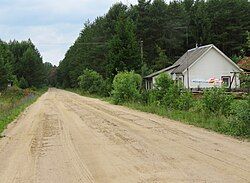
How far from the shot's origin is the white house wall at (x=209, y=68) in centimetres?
4878

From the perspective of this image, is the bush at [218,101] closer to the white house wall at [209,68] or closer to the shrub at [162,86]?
the shrub at [162,86]

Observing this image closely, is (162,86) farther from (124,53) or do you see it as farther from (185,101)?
(124,53)

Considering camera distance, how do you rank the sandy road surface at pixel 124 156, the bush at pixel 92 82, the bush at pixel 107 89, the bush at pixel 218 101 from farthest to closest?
the bush at pixel 92 82, the bush at pixel 107 89, the bush at pixel 218 101, the sandy road surface at pixel 124 156

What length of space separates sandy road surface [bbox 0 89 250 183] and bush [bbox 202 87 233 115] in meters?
3.04

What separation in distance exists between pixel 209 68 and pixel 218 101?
30.1m

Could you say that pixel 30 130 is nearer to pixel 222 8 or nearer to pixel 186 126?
pixel 186 126

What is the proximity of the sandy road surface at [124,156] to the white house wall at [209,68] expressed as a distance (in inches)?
1260

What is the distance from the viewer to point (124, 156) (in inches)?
434

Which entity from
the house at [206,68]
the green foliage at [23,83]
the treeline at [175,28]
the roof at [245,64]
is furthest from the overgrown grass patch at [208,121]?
the green foliage at [23,83]

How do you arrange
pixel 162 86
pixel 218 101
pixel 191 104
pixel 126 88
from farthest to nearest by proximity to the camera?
pixel 126 88
pixel 162 86
pixel 191 104
pixel 218 101

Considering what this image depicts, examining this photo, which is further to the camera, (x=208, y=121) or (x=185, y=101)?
(x=185, y=101)

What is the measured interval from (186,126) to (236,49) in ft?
199

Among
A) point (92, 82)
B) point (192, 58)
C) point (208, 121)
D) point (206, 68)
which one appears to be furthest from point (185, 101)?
point (92, 82)

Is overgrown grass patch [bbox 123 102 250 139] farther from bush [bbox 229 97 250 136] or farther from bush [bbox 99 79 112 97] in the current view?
bush [bbox 99 79 112 97]
